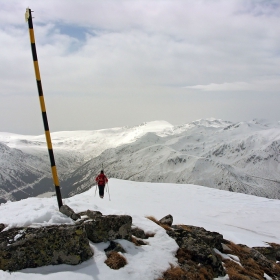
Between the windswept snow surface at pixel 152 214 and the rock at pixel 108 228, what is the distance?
40 cm

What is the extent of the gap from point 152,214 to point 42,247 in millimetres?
18343

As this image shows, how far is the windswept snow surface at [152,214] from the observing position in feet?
28.8

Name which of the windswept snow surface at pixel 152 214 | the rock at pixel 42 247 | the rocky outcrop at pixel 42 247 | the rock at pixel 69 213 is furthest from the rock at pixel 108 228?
the rock at pixel 42 247

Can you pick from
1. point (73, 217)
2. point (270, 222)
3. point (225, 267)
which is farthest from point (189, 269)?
point (270, 222)

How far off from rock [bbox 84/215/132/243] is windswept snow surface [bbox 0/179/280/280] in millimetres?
404

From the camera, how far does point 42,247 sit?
874 centimetres

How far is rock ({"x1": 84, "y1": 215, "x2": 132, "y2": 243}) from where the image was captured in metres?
11.0

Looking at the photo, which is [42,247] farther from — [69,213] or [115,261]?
[69,213]

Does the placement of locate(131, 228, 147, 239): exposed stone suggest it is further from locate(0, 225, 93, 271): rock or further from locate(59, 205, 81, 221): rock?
locate(0, 225, 93, 271): rock

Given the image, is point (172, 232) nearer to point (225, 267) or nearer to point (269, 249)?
point (225, 267)

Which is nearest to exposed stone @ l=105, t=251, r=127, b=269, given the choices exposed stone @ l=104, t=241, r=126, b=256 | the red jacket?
exposed stone @ l=104, t=241, r=126, b=256

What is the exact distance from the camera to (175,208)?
3064 cm

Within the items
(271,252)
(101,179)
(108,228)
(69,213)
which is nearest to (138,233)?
(108,228)

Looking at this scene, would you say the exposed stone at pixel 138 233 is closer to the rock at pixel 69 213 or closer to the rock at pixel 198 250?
the rock at pixel 198 250
